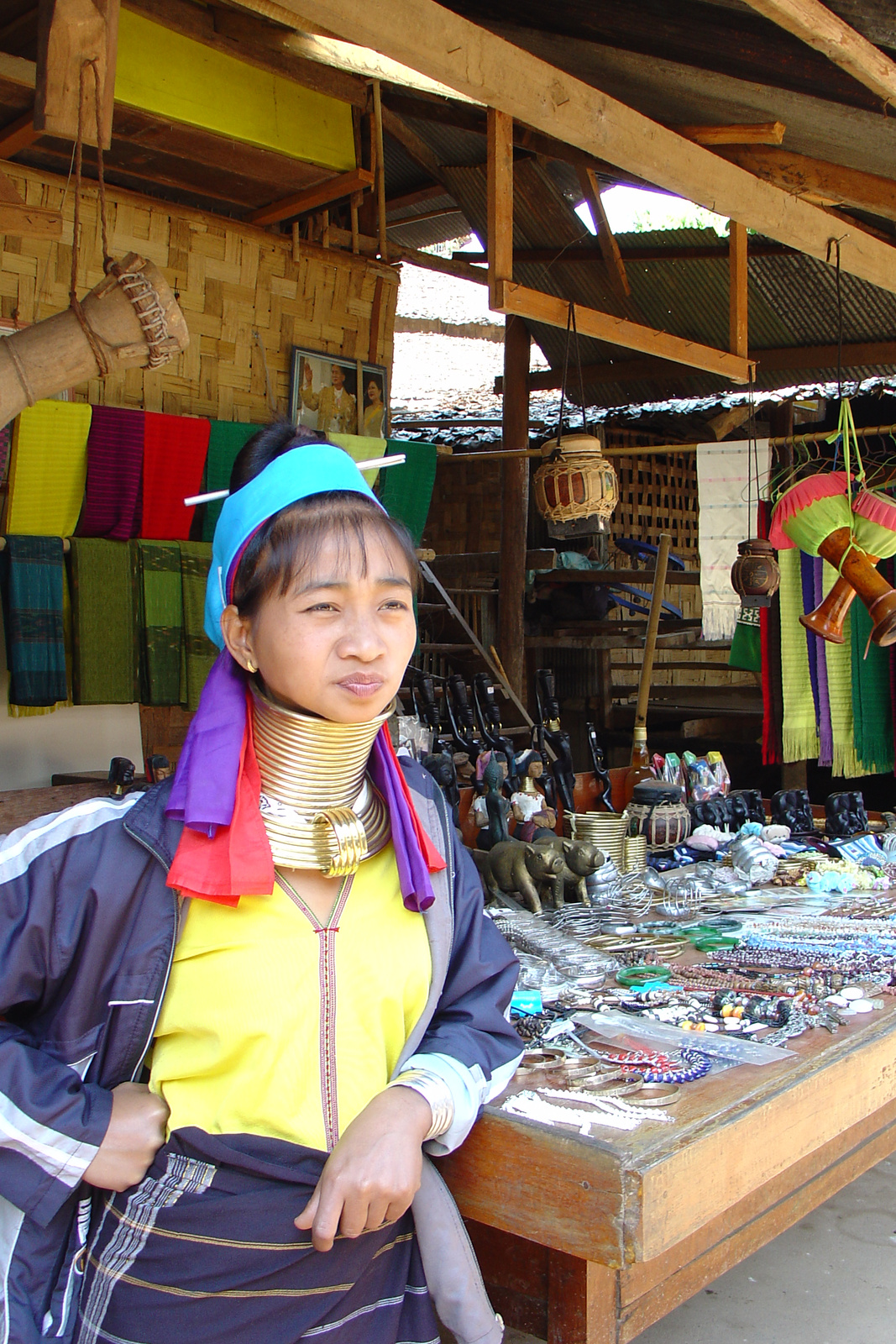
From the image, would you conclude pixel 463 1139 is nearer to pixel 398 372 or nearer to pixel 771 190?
pixel 771 190

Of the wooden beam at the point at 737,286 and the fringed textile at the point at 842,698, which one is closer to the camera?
the wooden beam at the point at 737,286

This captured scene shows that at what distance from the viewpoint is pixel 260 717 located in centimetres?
154

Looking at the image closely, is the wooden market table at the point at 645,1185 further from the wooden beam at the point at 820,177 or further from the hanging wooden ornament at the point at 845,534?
the wooden beam at the point at 820,177

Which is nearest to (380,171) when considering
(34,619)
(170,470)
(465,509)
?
(170,470)

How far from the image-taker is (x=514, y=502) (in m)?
7.22

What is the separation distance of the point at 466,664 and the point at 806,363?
11.6 ft

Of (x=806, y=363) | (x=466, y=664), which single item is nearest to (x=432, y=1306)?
(x=806, y=363)

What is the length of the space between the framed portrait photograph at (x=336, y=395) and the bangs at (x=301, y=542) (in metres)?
4.11

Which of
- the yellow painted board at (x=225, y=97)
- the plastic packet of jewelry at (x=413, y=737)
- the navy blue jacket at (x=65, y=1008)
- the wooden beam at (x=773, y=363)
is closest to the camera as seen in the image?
the navy blue jacket at (x=65, y=1008)

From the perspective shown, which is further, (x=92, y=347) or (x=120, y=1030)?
(x=92, y=347)

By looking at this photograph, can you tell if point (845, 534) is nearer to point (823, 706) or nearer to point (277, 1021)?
point (823, 706)

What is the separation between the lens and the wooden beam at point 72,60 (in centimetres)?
232

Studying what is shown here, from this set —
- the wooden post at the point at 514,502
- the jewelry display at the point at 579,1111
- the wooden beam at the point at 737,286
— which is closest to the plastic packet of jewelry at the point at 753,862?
the jewelry display at the point at 579,1111

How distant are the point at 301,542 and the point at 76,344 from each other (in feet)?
3.84
